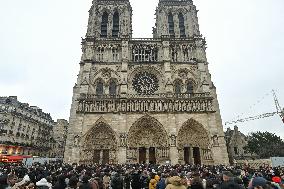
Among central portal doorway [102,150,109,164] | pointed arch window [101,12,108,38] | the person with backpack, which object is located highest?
pointed arch window [101,12,108,38]

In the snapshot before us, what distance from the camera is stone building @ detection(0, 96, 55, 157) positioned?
32.8m

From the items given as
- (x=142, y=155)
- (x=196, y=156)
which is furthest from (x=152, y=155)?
(x=196, y=156)

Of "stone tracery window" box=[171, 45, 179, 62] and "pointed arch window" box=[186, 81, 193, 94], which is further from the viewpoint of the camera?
"stone tracery window" box=[171, 45, 179, 62]

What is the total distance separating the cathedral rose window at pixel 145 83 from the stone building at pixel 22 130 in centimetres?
1871

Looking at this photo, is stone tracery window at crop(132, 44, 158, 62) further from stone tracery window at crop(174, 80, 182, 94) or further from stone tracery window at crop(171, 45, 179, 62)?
stone tracery window at crop(174, 80, 182, 94)

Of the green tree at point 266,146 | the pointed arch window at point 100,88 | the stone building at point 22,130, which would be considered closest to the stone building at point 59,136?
the stone building at point 22,130

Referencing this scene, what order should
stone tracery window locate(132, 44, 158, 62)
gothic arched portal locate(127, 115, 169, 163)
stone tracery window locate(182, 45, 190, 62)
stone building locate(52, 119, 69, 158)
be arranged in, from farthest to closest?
stone building locate(52, 119, 69, 158)
stone tracery window locate(182, 45, 190, 62)
stone tracery window locate(132, 44, 158, 62)
gothic arched portal locate(127, 115, 169, 163)

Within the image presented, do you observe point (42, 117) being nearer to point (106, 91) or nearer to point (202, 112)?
point (106, 91)

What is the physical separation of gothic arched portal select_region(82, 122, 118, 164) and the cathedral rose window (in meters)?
5.94

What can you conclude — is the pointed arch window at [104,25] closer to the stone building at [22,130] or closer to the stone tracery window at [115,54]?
the stone tracery window at [115,54]

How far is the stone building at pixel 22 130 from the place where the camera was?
1292 inches

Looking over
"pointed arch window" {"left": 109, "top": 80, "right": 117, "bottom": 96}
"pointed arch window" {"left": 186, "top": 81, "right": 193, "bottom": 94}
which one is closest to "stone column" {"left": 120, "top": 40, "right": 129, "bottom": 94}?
"pointed arch window" {"left": 109, "top": 80, "right": 117, "bottom": 96}

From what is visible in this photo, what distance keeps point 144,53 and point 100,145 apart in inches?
484

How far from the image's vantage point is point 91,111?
25.8 metres
